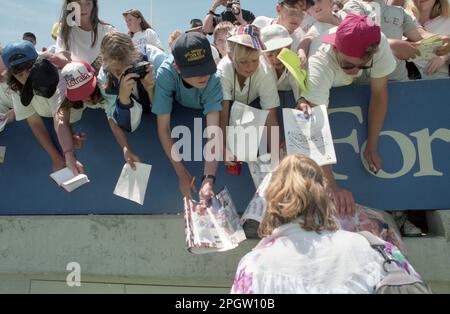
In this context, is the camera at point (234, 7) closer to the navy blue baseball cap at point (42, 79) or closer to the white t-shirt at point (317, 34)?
the white t-shirt at point (317, 34)

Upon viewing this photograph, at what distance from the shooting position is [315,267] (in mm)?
1735

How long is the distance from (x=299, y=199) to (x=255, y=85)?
1391mm

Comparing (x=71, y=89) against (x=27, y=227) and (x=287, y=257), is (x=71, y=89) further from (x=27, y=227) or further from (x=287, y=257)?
(x=287, y=257)

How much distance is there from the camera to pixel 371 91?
3086 millimetres

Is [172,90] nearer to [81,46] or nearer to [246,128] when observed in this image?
[246,128]

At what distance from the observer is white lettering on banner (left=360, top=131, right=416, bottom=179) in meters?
3.13

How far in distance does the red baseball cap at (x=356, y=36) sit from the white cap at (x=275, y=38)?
0.49 m

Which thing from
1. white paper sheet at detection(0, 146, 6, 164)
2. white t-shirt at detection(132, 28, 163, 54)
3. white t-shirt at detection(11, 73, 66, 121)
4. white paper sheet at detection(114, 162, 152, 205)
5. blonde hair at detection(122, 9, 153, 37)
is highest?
blonde hair at detection(122, 9, 153, 37)

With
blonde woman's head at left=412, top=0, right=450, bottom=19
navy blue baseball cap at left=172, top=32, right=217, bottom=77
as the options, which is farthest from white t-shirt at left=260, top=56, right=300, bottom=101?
blonde woman's head at left=412, top=0, right=450, bottom=19

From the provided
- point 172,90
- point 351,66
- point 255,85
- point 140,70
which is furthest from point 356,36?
point 140,70

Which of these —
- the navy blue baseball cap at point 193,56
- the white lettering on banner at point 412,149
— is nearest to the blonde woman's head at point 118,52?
the navy blue baseball cap at point 193,56

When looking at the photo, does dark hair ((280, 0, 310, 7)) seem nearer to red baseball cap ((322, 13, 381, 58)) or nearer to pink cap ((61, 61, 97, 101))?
red baseball cap ((322, 13, 381, 58))

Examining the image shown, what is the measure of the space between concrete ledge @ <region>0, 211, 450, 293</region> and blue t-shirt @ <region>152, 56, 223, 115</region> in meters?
0.85
